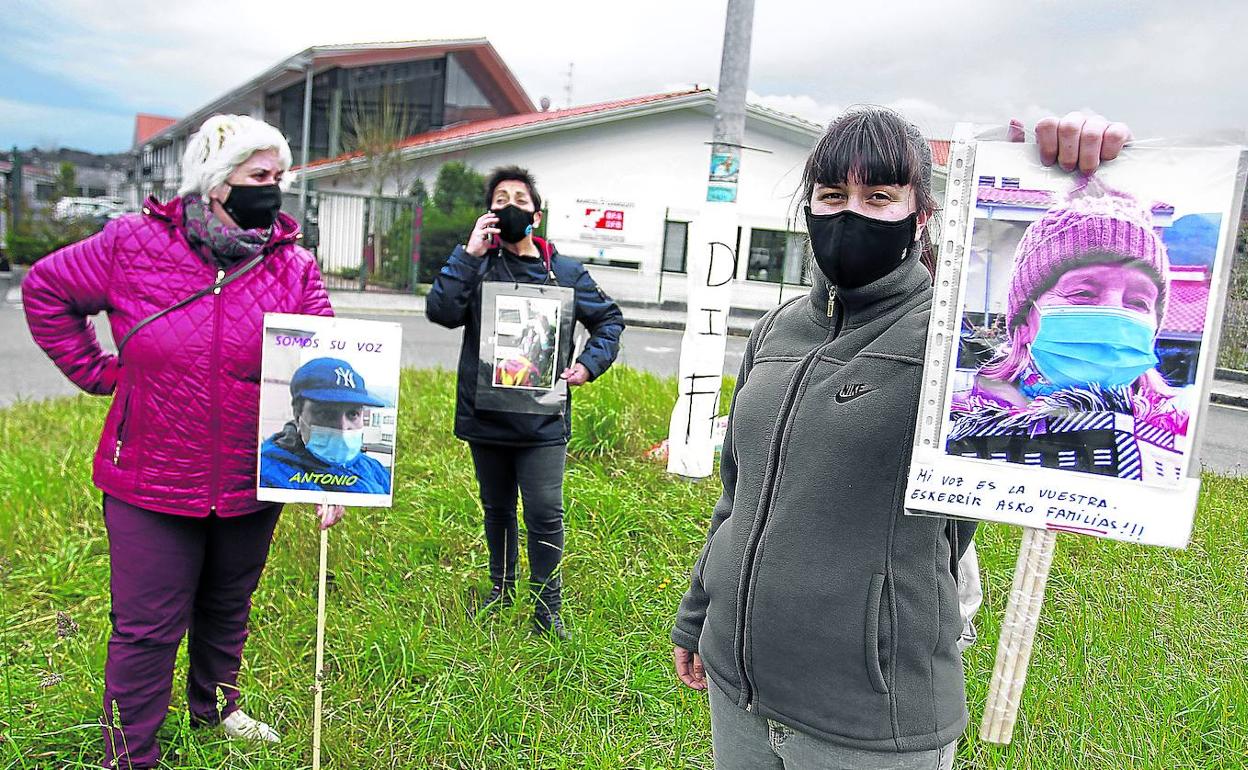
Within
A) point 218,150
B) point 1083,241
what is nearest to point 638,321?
point 218,150

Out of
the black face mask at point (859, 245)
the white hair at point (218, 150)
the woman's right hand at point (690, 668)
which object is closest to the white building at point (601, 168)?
the white hair at point (218, 150)

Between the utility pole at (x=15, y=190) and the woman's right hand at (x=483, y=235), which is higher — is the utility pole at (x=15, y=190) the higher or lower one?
the higher one

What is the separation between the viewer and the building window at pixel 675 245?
19453 millimetres

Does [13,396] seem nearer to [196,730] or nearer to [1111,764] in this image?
[196,730]

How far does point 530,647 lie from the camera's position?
3.53m

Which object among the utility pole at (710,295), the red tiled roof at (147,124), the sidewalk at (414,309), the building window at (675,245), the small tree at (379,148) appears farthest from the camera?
the red tiled roof at (147,124)

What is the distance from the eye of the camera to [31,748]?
2.87m

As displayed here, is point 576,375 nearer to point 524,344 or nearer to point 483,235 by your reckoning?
point 524,344

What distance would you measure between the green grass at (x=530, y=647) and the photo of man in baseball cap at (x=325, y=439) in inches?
35.6

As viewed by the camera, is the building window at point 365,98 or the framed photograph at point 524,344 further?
the building window at point 365,98

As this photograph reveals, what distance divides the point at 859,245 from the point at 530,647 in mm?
2424

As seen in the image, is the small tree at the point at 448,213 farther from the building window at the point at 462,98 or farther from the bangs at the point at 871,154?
the bangs at the point at 871,154

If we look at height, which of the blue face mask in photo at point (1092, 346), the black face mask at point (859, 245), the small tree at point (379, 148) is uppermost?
the small tree at point (379, 148)

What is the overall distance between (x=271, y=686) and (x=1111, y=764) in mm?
2908
